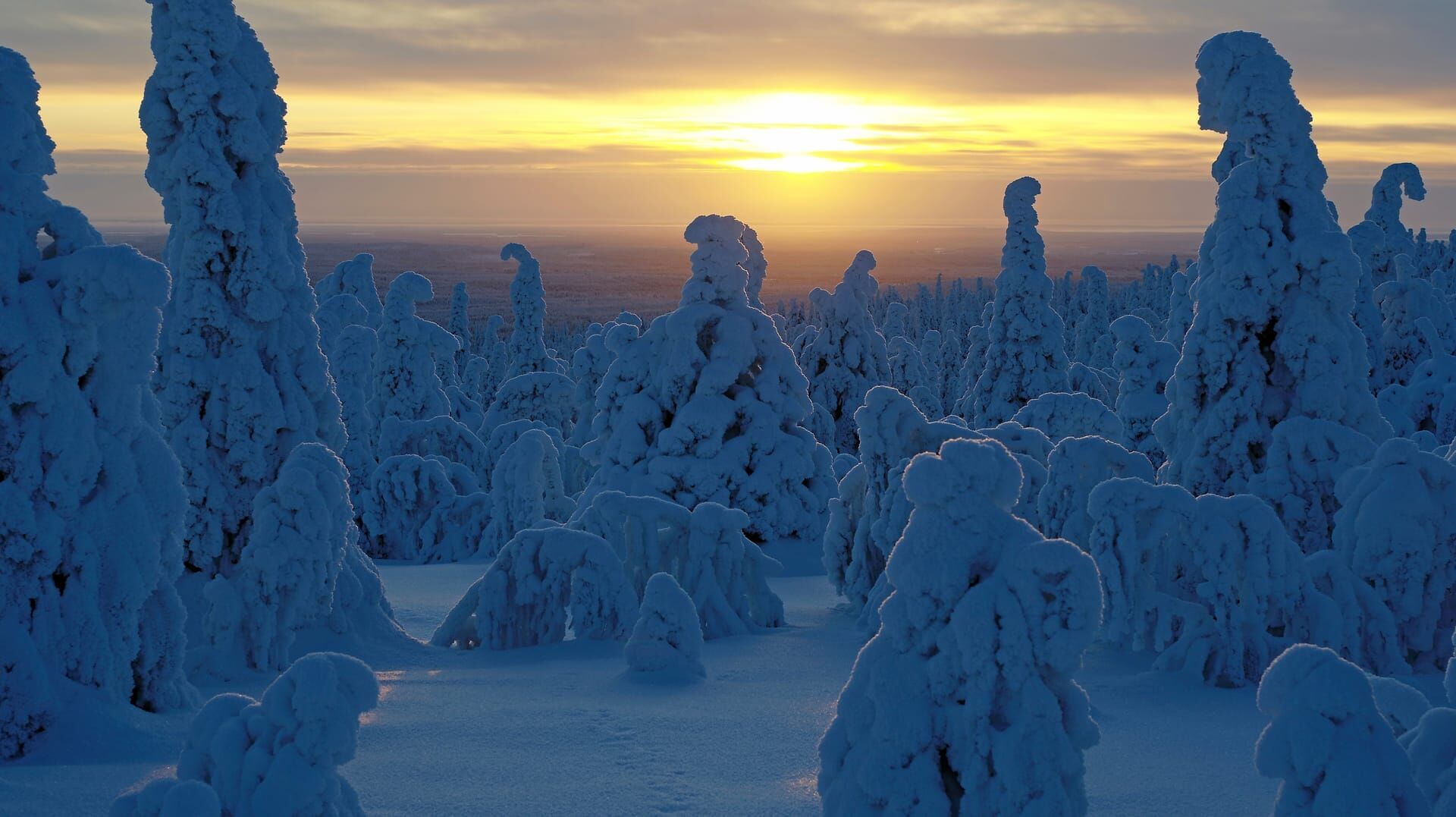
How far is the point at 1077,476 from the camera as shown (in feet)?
48.9

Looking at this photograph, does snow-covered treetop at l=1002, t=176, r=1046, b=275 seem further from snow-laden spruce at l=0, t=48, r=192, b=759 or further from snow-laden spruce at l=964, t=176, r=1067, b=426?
snow-laden spruce at l=0, t=48, r=192, b=759

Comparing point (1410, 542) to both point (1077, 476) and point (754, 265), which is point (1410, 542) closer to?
point (1077, 476)

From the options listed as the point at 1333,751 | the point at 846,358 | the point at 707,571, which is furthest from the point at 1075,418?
the point at 1333,751

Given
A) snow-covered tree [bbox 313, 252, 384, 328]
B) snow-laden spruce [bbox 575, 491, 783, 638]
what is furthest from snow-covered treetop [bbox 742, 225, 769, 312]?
snow-laden spruce [bbox 575, 491, 783, 638]

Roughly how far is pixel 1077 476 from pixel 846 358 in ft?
66.6

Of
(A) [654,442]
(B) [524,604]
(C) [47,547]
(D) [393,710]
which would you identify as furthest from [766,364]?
(C) [47,547]

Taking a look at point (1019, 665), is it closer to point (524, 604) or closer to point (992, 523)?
point (992, 523)

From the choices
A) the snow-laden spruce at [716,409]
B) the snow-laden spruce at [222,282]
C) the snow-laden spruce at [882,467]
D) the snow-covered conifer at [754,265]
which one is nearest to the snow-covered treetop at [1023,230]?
the snow-covered conifer at [754,265]

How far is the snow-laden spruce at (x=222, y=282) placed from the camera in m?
14.1

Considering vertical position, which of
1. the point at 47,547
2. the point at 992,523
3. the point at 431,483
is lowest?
the point at 431,483

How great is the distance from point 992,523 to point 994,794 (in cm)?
132

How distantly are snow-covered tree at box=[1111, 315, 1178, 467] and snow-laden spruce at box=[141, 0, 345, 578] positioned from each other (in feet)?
56.9

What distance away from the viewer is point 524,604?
13656 millimetres

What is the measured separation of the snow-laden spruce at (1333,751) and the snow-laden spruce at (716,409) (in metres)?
16.5
